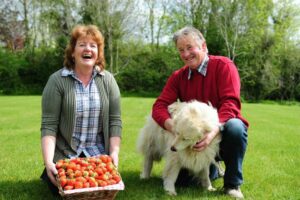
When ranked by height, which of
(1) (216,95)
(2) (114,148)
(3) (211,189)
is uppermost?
(1) (216,95)

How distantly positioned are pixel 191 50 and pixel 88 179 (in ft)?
6.18

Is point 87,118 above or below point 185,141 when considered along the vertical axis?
above

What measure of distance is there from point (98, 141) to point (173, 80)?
124 centimetres

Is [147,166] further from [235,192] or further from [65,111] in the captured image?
A: [65,111]

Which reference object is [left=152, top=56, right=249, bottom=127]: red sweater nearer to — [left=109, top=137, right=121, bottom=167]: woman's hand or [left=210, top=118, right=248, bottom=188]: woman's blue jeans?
[left=210, top=118, right=248, bottom=188]: woman's blue jeans

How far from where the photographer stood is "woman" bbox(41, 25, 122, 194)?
4.00 m

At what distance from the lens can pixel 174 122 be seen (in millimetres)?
4051

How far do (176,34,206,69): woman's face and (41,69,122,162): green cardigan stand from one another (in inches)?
37.1

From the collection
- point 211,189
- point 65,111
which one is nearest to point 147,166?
point 211,189

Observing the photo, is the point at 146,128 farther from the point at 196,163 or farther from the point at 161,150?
the point at 196,163

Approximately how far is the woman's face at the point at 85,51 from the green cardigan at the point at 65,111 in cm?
25

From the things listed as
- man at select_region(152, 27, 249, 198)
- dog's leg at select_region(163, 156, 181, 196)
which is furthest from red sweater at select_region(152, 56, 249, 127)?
dog's leg at select_region(163, 156, 181, 196)

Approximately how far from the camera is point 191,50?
4.26m

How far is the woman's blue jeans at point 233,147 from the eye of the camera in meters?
3.98
